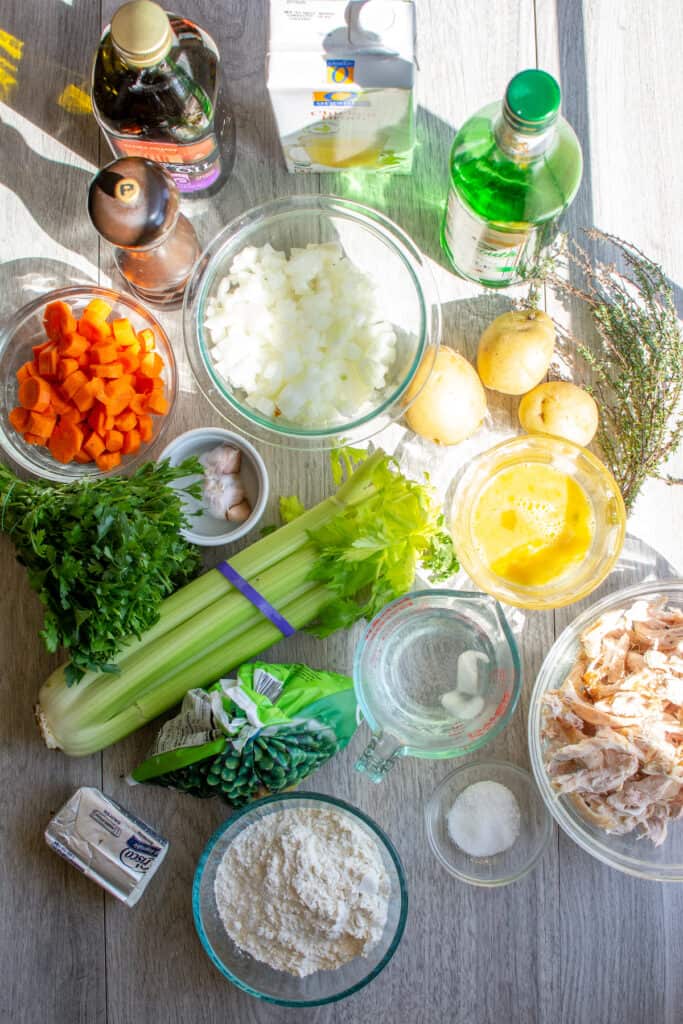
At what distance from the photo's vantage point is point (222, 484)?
1339 millimetres

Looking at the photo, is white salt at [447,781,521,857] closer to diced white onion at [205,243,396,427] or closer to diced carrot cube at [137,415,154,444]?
diced white onion at [205,243,396,427]

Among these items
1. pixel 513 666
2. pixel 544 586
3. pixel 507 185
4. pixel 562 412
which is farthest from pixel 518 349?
pixel 513 666

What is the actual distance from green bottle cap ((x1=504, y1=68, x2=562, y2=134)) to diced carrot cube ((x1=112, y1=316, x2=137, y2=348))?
2.13 ft

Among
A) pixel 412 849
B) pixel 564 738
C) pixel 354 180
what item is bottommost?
pixel 412 849

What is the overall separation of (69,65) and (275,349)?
0.65 metres

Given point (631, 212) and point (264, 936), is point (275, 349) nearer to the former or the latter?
point (631, 212)

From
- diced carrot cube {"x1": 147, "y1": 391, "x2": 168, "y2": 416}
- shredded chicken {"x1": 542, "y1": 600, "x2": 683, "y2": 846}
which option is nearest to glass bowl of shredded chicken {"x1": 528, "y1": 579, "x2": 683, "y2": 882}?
shredded chicken {"x1": 542, "y1": 600, "x2": 683, "y2": 846}

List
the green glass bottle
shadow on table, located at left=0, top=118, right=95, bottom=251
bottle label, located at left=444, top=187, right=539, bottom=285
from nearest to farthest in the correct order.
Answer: the green glass bottle < bottle label, located at left=444, top=187, right=539, bottom=285 < shadow on table, located at left=0, top=118, right=95, bottom=251

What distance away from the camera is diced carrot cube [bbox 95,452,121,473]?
4.35 feet

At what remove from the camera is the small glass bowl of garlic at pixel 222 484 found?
1328mm

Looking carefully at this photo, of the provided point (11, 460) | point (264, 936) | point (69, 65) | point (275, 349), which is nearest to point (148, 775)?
point (264, 936)

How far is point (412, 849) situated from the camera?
1353mm

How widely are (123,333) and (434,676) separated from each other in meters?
0.73

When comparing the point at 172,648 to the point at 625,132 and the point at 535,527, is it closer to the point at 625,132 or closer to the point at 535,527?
the point at 535,527
